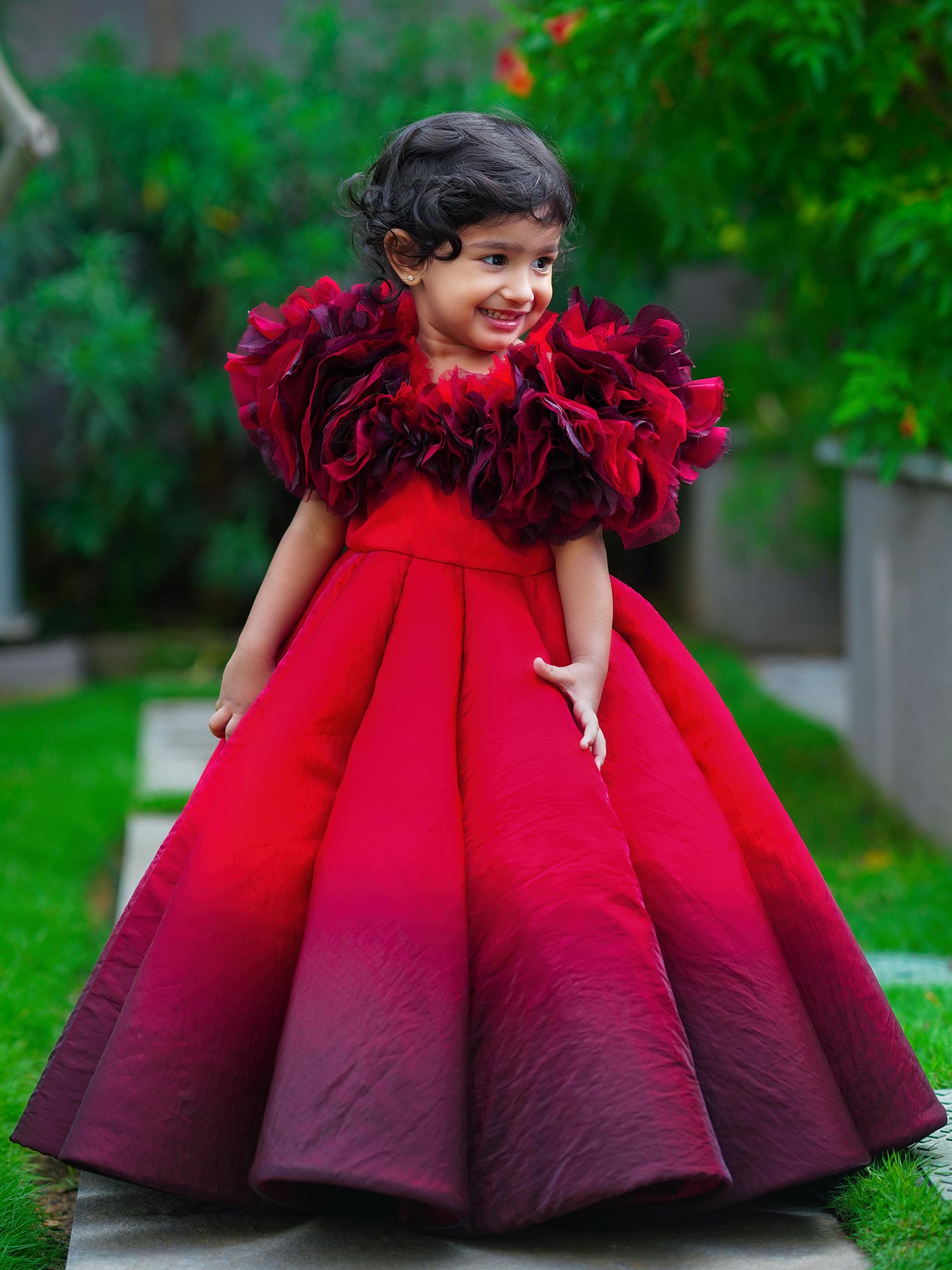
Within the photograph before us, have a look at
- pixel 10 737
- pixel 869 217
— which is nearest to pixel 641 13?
pixel 869 217

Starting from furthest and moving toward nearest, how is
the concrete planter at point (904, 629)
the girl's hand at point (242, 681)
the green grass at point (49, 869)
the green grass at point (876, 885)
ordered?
1. the concrete planter at point (904, 629)
2. the green grass at point (49, 869)
3. the girl's hand at point (242, 681)
4. the green grass at point (876, 885)

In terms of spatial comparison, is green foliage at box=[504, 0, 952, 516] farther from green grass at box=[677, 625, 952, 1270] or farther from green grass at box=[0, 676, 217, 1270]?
green grass at box=[0, 676, 217, 1270]

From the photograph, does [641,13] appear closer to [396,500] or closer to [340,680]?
[396,500]

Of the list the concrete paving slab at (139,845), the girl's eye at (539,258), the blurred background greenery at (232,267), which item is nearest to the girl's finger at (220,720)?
the girl's eye at (539,258)

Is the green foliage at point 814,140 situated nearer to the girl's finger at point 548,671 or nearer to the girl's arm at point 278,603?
the girl's arm at point 278,603

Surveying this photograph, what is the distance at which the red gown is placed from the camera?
1.87 meters

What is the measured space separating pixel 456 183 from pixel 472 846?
93 cm

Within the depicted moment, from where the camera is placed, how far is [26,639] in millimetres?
8055

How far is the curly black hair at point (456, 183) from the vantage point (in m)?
2.19

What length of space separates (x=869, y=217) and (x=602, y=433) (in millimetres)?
2791

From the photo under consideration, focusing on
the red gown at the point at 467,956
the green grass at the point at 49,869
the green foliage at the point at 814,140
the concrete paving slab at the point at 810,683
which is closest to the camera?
the red gown at the point at 467,956

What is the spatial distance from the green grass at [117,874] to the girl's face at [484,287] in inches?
50.7

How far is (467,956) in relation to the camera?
1973 mm

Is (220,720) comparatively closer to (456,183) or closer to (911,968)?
(456,183)
